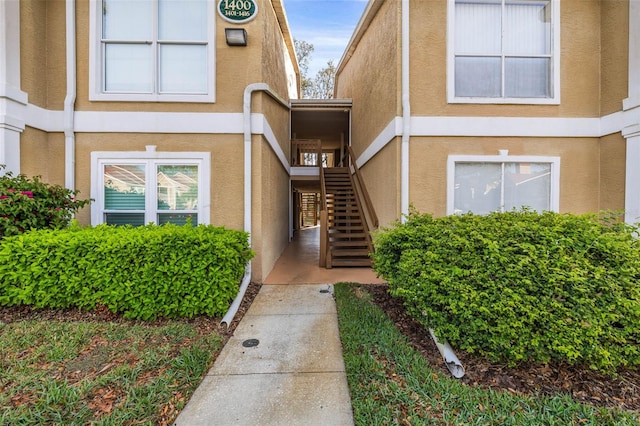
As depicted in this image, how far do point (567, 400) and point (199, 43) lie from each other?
674cm

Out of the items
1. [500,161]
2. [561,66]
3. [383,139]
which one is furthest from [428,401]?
[561,66]

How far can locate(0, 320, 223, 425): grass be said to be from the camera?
6.93 ft

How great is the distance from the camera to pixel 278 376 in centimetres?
261

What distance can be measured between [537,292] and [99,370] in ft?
13.4

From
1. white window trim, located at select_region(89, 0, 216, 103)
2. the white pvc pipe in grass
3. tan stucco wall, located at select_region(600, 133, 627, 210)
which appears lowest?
the white pvc pipe in grass

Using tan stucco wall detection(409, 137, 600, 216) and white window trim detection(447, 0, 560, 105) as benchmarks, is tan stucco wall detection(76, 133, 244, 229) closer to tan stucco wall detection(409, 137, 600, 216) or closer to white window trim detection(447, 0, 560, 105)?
tan stucco wall detection(409, 137, 600, 216)

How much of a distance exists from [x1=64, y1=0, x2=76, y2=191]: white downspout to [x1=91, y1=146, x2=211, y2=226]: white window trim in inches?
12.9

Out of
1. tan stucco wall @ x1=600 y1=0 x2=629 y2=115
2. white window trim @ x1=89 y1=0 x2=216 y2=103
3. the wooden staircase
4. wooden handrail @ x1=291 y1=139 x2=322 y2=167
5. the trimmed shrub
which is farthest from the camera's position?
wooden handrail @ x1=291 y1=139 x2=322 y2=167

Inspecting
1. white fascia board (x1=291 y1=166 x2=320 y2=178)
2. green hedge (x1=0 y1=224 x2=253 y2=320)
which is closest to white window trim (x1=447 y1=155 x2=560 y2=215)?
green hedge (x1=0 y1=224 x2=253 y2=320)

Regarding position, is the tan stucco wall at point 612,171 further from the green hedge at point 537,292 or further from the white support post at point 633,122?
the green hedge at point 537,292

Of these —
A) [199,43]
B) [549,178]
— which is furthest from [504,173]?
[199,43]

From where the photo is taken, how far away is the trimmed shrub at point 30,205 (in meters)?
3.71

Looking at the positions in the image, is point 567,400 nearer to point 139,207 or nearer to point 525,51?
point 525,51

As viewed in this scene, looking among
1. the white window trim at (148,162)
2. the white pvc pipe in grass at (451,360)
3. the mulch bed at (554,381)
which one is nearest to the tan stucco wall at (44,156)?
the white window trim at (148,162)
